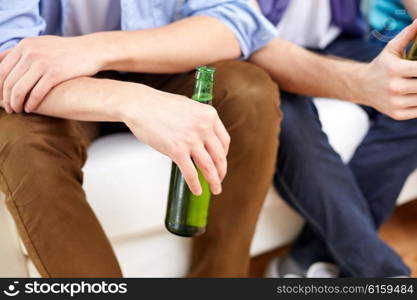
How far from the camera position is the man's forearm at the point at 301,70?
1.05 metres

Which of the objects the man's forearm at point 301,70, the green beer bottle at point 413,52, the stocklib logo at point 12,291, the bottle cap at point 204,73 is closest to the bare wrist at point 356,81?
the man's forearm at point 301,70

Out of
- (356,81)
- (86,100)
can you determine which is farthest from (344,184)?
(86,100)

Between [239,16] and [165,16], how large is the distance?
0.14 metres

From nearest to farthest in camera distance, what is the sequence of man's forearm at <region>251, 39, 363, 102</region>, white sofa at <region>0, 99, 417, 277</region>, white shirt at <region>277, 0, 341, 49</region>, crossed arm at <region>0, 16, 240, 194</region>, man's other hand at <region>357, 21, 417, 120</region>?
crossed arm at <region>0, 16, 240, 194</region> < man's other hand at <region>357, 21, 417, 120</region> < white sofa at <region>0, 99, 417, 277</region> < man's forearm at <region>251, 39, 363, 102</region> < white shirt at <region>277, 0, 341, 49</region>

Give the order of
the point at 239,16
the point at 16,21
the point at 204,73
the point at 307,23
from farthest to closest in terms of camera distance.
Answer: the point at 307,23
the point at 239,16
the point at 16,21
the point at 204,73

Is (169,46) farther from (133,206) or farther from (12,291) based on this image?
(12,291)

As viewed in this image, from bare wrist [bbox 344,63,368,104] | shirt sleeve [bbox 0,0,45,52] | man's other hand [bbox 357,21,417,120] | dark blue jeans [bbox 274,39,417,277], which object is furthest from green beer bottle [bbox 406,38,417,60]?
shirt sleeve [bbox 0,0,45,52]

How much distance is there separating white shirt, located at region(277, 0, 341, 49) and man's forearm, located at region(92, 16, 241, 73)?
1.20ft

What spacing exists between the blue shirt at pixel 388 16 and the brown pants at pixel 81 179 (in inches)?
9.7

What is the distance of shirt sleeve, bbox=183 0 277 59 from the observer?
978 millimetres

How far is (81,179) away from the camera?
0.83 m

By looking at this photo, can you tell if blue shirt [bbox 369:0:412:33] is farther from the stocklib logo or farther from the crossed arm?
the stocklib logo

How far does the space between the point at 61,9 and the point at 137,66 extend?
0.62ft

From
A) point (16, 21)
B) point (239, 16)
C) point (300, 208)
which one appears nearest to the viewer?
point (16, 21)
